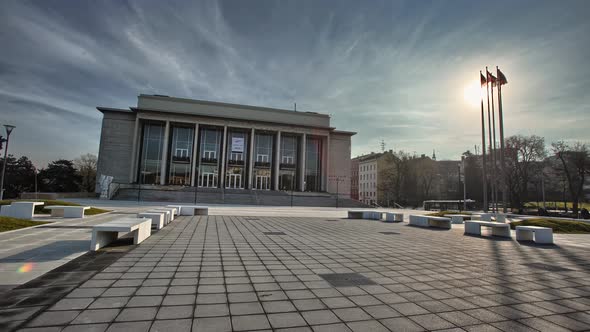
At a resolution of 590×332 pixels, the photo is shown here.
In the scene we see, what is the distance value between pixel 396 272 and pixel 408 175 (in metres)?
62.3

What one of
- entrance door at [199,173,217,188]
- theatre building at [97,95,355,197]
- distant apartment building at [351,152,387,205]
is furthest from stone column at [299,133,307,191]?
distant apartment building at [351,152,387,205]

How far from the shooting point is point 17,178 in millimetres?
46938

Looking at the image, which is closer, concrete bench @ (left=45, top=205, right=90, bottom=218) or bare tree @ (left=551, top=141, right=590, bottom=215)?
concrete bench @ (left=45, top=205, right=90, bottom=218)

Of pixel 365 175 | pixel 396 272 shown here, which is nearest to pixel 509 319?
pixel 396 272

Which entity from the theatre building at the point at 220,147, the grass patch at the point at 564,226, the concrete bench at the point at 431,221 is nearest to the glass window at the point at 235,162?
the theatre building at the point at 220,147

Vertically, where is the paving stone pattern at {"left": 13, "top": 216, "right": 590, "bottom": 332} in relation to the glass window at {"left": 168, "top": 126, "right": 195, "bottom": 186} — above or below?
below

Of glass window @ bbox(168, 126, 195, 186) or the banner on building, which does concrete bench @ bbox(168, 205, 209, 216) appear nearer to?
glass window @ bbox(168, 126, 195, 186)

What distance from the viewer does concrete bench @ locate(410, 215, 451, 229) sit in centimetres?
1526

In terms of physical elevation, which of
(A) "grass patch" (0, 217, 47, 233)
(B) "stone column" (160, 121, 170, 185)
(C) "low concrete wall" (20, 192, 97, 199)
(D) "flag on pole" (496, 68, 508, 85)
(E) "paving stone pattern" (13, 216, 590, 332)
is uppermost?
Result: (D) "flag on pole" (496, 68, 508, 85)

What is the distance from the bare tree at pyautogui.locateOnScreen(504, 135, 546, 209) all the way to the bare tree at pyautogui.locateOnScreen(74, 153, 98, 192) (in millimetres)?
69325

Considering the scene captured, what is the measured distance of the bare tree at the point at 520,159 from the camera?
38.7 metres

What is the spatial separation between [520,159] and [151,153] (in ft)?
183

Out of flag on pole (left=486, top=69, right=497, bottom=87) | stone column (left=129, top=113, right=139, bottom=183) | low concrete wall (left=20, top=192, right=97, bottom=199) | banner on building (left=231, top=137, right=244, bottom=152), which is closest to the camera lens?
low concrete wall (left=20, top=192, right=97, bottom=199)

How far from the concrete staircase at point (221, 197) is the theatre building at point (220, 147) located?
4.93 meters
